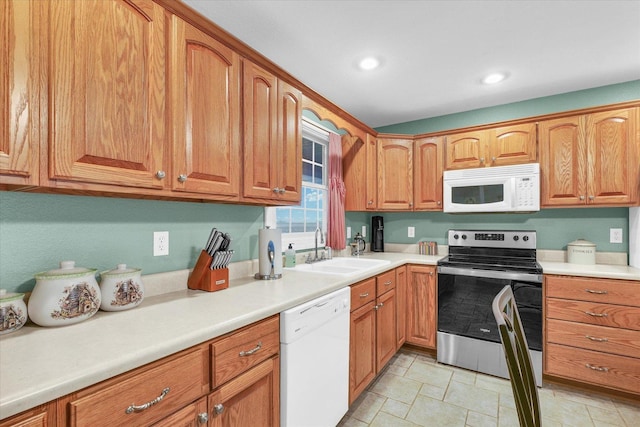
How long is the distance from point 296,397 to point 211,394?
0.50 m

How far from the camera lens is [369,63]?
7.30 ft

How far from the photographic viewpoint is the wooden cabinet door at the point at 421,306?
2.71m

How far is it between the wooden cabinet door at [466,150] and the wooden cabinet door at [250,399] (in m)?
2.52

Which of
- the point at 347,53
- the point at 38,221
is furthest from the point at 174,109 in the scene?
the point at 347,53

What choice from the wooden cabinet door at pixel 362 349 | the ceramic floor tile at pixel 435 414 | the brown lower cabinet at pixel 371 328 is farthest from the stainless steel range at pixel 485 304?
the wooden cabinet door at pixel 362 349

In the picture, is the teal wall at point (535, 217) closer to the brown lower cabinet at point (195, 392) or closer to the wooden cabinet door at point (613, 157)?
the wooden cabinet door at point (613, 157)

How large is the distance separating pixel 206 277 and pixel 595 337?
2.67 meters

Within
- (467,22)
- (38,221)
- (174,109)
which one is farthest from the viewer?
(467,22)

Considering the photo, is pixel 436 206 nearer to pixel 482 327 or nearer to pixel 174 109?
pixel 482 327

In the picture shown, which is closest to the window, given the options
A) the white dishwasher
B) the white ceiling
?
the white ceiling

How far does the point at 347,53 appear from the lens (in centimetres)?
208

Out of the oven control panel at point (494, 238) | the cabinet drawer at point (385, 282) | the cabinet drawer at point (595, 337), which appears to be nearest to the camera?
the cabinet drawer at point (595, 337)

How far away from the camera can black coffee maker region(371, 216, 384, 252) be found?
3535 mm

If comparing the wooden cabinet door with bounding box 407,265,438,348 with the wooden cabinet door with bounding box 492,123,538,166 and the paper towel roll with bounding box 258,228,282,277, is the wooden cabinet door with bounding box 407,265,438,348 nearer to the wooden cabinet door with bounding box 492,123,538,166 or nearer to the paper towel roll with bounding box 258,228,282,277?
the wooden cabinet door with bounding box 492,123,538,166
